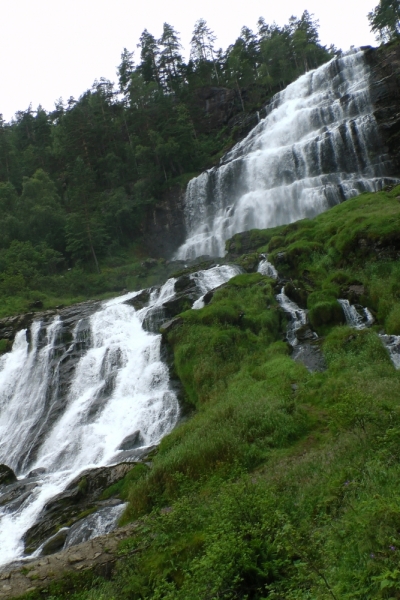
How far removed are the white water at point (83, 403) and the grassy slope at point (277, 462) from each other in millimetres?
2149

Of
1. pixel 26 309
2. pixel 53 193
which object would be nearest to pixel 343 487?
pixel 26 309

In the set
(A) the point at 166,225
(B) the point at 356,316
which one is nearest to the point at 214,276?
(B) the point at 356,316

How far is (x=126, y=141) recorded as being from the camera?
56.3 m

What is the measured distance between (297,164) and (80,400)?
26.1 metres

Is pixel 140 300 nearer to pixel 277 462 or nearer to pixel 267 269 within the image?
pixel 267 269

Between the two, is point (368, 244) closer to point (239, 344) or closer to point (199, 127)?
point (239, 344)

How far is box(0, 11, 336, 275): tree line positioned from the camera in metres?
44.1

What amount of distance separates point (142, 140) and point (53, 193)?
41.2ft

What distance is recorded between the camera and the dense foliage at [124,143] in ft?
143

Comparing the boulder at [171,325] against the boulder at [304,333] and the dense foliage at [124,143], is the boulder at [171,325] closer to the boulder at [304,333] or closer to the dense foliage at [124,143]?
the boulder at [304,333]

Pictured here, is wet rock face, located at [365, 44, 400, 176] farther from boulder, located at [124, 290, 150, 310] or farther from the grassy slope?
boulder, located at [124, 290, 150, 310]

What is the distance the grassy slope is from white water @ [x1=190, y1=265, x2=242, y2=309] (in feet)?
16.1

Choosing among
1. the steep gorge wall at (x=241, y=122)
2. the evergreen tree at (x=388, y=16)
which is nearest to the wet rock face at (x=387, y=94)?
the steep gorge wall at (x=241, y=122)

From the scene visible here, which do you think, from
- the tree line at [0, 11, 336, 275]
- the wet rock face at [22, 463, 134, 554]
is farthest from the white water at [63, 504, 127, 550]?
the tree line at [0, 11, 336, 275]
